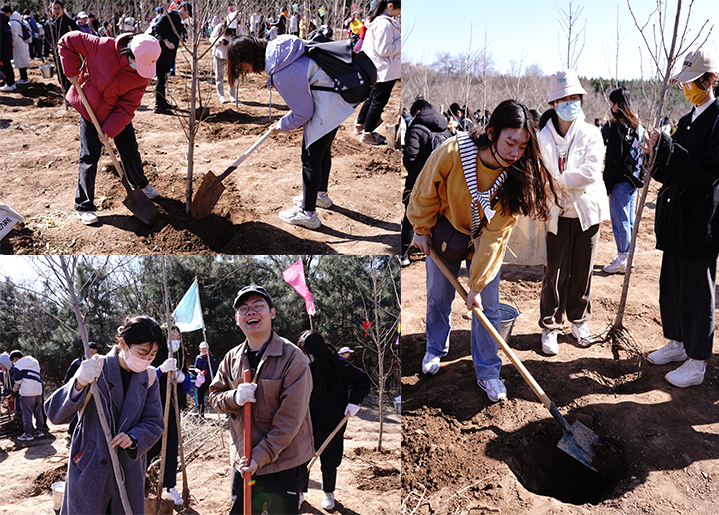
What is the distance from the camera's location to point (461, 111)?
13.6 meters

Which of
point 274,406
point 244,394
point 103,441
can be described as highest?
point 244,394

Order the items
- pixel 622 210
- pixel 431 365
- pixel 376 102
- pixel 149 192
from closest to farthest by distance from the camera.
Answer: pixel 431 365
pixel 149 192
pixel 622 210
pixel 376 102

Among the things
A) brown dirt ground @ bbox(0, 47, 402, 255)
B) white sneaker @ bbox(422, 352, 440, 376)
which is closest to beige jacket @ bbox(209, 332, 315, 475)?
white sneaker @ bbox(422, 352, 440, 376)

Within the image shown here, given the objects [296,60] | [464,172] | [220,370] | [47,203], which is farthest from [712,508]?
[47,203]

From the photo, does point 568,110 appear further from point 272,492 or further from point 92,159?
point 92,159

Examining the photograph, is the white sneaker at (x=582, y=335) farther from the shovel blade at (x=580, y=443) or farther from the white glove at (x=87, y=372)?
the white glove at (x=87, y=372)

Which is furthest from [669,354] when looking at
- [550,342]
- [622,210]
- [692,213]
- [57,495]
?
[57,495]

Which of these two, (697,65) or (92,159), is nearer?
(697,65)

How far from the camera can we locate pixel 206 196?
4477mm

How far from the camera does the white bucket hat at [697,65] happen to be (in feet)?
10.7

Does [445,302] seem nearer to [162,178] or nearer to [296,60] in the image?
[296,60]

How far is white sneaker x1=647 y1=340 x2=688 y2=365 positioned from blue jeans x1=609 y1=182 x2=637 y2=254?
2179 millimetres

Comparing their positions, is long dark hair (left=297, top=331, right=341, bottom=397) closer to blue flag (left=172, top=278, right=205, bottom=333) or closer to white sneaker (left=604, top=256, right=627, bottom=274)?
blue flag (left=172, top=278, right=205, bottom=333)

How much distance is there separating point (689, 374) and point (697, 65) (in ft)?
6.66
